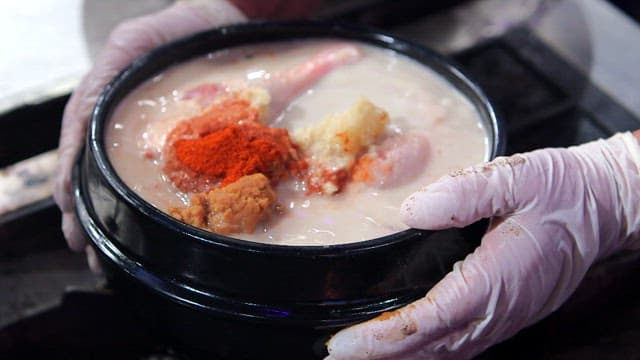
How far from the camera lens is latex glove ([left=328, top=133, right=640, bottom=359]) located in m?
1.32

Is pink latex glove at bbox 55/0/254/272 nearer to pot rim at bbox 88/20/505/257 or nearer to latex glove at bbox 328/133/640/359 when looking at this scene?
pot rim at bbox 88/20/505/257

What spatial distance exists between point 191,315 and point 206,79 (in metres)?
0.59

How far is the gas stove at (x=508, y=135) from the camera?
1.82 m

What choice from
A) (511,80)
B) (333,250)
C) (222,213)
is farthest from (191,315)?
(511,80)

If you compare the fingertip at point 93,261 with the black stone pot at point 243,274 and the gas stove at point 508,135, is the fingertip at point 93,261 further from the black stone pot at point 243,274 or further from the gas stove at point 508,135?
the black stone pot at point 243,274

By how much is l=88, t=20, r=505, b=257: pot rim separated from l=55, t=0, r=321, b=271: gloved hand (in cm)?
16

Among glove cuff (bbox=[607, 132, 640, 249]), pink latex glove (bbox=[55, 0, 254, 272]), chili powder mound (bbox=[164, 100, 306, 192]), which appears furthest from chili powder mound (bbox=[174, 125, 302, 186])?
glove cuff (bbox=[607, 132, 640, 249])

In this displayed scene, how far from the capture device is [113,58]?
1.81 metres

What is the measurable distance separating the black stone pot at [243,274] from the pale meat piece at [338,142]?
0.21m

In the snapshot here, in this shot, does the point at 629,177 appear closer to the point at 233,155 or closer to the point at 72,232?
the point at 233,155

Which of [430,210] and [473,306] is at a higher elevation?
[430,210]

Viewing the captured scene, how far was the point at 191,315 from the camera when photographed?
1.36 meters

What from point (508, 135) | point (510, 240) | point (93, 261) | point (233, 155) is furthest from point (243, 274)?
point (508, 135)

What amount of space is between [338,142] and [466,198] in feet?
0.91
